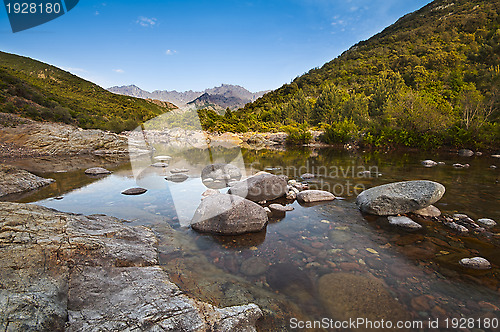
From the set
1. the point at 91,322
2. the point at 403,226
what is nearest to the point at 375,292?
the point at 403,226

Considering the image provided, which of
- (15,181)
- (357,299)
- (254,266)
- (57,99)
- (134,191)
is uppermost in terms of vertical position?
(57,99)

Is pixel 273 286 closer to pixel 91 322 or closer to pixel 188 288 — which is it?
pixel 188 288

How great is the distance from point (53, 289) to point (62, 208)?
17.7 feet

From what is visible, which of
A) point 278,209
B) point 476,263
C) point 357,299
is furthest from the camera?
point 278,209

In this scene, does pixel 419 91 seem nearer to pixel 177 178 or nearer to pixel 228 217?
pixel 177 178

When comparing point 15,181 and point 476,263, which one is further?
point 15,181

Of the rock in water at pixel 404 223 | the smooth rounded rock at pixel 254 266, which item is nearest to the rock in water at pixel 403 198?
the rock in water at pixel 404 223

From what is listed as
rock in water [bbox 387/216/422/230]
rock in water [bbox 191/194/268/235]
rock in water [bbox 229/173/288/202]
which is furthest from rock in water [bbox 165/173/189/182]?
rock in water [bbox 387/216/422/230]

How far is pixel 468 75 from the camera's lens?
39.4 m

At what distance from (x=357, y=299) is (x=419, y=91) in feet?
155

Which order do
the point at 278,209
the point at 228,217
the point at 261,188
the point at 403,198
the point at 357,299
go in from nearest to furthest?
the point at 357,299 → the point at 228,217 → the point at 403,198 → the point at 278,209 → the point at 261,188

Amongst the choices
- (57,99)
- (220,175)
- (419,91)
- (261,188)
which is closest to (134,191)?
(220,175)

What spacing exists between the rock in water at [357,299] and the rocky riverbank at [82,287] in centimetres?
116

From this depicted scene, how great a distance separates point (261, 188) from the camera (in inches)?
295
